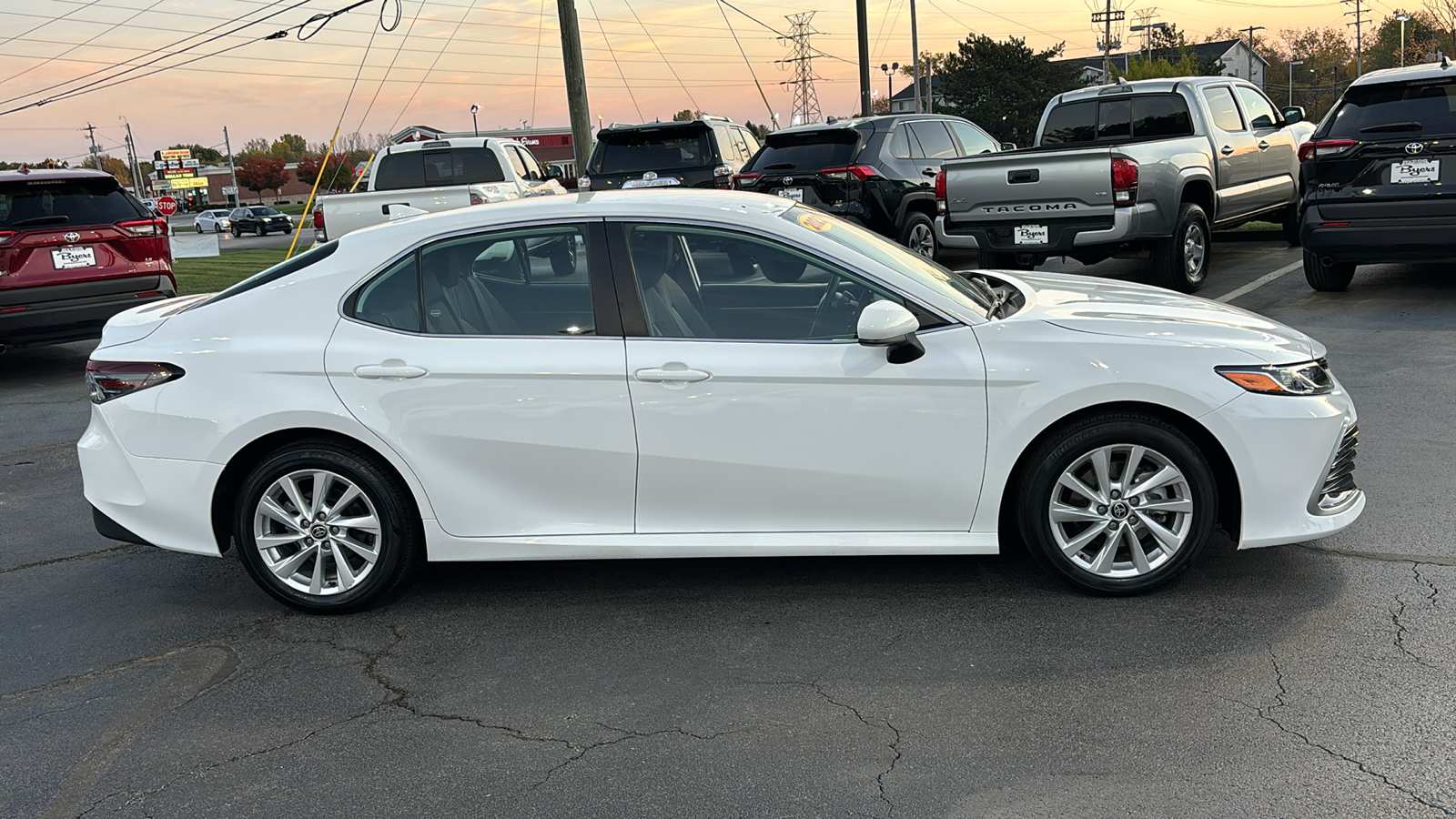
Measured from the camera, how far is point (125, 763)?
3.59m

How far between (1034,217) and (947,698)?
7505mm

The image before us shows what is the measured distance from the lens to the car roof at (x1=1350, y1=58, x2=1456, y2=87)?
9508mm

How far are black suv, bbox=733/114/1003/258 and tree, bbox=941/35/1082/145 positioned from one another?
→ 2515 inches

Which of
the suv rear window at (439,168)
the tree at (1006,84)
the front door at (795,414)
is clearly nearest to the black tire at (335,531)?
the front door at (795,414)

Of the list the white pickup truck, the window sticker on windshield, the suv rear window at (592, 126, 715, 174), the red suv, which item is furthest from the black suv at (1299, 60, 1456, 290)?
the red suv

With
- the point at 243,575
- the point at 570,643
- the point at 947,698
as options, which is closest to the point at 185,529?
the point at 243,575

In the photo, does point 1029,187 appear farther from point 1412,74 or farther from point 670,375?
point 670,375

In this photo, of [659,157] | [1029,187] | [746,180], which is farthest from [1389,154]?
[659,157]

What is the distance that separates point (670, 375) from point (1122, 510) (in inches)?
67.6

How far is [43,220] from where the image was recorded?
10039 mm

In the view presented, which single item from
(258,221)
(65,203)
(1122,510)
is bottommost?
(1122,510)

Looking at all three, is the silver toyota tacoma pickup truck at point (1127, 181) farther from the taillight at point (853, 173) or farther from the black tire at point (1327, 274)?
the taillight at point (853, 173)

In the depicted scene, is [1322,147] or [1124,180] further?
[1124,180]

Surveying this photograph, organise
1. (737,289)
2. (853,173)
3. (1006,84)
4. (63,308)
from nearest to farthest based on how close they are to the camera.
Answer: (737,289)
(63,308)
(853,173)
(1006,84)
